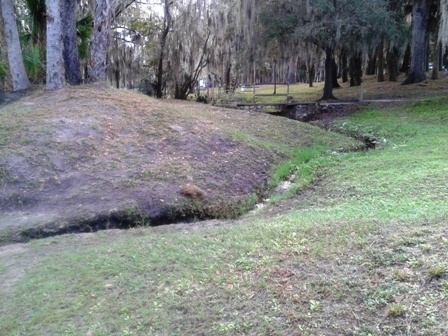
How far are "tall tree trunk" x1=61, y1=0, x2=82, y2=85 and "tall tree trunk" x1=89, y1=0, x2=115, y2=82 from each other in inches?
17.2

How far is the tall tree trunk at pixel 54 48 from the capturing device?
35.4ft

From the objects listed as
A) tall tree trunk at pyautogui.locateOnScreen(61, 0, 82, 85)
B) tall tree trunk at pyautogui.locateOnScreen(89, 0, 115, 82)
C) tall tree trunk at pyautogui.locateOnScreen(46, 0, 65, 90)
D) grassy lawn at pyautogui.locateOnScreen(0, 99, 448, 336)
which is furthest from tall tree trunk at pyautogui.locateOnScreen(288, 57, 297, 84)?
grassy lawn at pyautogui.locateOnScreen(0, 99, 448, 336)

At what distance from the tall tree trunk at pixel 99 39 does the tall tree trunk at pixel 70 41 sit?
1.44 ft

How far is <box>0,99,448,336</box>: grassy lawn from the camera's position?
3105 mm

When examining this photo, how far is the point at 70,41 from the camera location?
1233 cm

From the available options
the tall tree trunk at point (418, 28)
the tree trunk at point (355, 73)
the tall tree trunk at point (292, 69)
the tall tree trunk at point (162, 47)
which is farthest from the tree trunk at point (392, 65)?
the tall tree trunk at point (162, 47)

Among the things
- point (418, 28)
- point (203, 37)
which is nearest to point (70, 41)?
point (203, 37)

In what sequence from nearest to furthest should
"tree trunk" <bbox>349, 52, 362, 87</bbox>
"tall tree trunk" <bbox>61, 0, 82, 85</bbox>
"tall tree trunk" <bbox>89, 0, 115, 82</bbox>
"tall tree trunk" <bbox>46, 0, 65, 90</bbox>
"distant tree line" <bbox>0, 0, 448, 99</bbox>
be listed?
"tall tree trunk" <bbox>46, 0, 65, 90</bbox> < "tall tree trunk" <bbox>89, 0, 115, 82</bbox> < "tall tree trunk" <bbox>61, 0, 82, 85</bbox> < "distant tree line" <bbox>0, 0, 448, 99</bbox> < "tree trunk" <bbox>349, 52, 362, 87</bbox>

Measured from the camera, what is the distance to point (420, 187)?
619 centimetres

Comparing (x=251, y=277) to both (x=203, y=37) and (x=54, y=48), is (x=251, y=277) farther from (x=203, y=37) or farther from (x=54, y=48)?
(x=203, y=37)

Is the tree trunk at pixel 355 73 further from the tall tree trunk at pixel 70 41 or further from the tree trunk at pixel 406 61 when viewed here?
the tall tree trunk at pixel 70 41

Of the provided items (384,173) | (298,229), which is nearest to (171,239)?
(298,229)

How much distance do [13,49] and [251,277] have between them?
1150cm

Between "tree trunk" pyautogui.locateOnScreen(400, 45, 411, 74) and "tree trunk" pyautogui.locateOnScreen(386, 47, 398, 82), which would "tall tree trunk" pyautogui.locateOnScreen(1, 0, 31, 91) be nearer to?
"tree trunk" pyautogui.locateOnScreen(386, 47, 398, 82)
